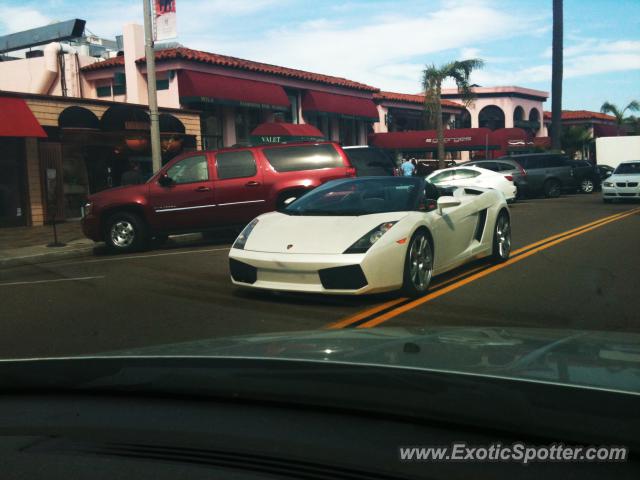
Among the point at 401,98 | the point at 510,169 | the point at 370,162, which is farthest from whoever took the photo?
the point at 401,98

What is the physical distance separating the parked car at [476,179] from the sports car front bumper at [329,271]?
49.5ft

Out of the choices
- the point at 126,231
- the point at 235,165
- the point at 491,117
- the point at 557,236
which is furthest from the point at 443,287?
the point at 491,117

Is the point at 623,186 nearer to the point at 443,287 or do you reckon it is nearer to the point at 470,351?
the point at 443,287

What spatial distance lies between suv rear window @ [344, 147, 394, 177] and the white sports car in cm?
972

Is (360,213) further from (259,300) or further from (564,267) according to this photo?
(564,267)

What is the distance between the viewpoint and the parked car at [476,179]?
2183cm

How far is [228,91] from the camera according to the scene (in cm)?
2691

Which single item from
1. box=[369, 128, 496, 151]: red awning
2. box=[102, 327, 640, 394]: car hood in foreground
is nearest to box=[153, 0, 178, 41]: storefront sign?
box=[102, 327, 640, 394]: car hood in foreground

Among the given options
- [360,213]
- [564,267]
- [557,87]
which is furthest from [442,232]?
[557,87]

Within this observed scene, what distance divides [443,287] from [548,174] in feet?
70.6

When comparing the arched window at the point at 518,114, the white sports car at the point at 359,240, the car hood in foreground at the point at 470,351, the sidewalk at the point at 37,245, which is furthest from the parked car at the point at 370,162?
the arched window at the point at 518,114

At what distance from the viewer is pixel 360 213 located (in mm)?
7656

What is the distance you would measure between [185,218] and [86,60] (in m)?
20.8

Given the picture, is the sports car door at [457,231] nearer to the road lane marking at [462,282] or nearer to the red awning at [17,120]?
the road lane marking at [462,282]
